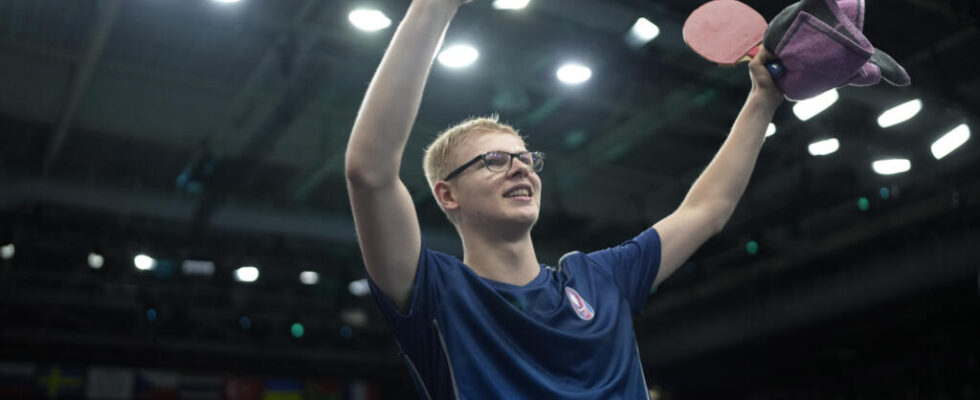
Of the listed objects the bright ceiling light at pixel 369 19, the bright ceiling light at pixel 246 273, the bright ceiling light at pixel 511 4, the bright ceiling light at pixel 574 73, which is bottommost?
the bright ceiling light at pixel 246 273

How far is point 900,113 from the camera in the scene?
7047mm

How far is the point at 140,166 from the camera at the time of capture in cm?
897

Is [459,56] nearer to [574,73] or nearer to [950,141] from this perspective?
[574,73]

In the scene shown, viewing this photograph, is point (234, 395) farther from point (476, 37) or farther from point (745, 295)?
point (476, 37)

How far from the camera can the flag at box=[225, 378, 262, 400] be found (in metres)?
12.3

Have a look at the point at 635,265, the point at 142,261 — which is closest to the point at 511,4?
the point at 635,265

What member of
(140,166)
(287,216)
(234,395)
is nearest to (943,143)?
(287,216)

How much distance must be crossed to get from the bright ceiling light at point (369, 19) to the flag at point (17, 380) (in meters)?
8.06

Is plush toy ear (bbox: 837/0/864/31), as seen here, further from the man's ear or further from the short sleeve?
the man's ear

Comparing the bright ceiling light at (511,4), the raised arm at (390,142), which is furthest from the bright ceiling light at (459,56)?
the raised arm at (390,142)

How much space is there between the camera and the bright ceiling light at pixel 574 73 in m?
6.59

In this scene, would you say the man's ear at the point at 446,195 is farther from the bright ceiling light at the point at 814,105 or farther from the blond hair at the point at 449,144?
the bright ceiling light at the point at 814,105

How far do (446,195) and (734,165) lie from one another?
66 cm

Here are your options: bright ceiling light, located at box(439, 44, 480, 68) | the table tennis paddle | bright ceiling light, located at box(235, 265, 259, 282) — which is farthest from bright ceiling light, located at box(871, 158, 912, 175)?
the table tennis paddle
